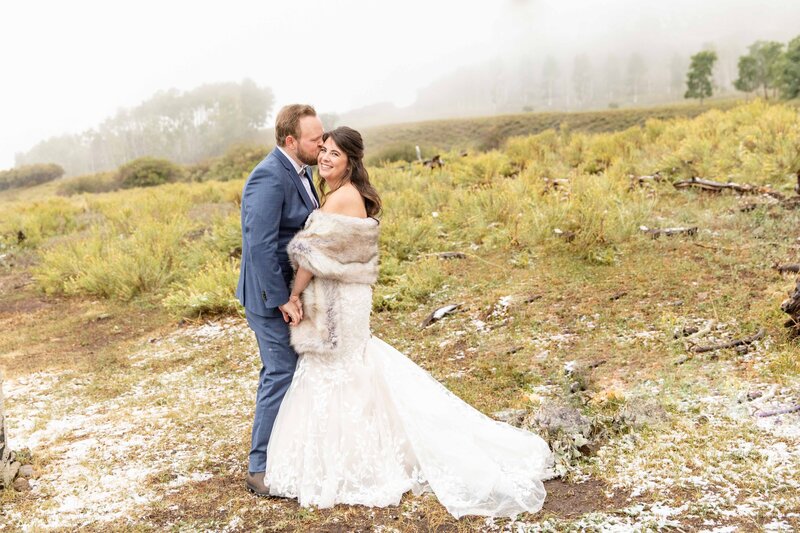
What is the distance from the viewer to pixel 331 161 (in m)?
3.27

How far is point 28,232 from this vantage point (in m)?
13.8

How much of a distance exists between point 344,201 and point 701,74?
79711 mm

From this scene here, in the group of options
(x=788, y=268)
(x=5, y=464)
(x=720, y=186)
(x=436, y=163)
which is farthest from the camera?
(x=436, y=163)

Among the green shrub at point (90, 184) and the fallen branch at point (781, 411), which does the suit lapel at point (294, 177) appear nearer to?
the fallen branch at point (781, 411)

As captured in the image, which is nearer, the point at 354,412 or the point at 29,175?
the point at 354,412

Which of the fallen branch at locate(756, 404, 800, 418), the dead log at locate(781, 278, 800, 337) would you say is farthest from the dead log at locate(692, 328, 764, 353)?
the fallen branch at locate(756, 404, 800, 418)

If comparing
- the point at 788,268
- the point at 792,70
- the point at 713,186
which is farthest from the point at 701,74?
the point at 788,268

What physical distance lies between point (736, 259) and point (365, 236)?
4.58 meters

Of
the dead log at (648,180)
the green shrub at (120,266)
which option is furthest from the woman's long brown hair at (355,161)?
the dead log at (648,180)

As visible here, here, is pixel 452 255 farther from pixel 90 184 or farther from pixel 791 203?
pixel 90 184

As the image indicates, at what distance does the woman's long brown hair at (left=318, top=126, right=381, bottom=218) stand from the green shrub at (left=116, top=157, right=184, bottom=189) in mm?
31543

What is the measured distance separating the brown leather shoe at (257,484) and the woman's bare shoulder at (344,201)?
1517 mm

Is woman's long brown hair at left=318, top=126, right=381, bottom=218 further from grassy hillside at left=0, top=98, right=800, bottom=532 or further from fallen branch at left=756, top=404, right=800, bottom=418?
fallen branch at left=756, top=404, right=800, bottom=418

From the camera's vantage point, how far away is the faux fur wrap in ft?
10.9
